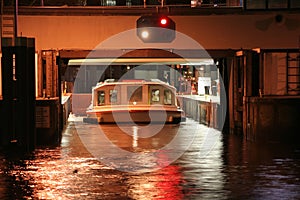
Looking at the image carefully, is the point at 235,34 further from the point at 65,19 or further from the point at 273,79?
the point at 65,19

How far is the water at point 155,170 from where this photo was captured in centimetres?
1410

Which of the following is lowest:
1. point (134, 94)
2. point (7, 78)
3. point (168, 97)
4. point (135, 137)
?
point (135, 137)

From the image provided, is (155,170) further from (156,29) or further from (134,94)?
(134,94)

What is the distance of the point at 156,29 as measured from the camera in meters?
25.8

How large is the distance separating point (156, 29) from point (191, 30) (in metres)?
2.62

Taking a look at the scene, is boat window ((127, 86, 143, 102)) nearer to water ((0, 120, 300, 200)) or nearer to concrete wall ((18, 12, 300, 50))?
concrete wall ((18, 12, 300, 50))

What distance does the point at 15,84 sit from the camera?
22.3 meters

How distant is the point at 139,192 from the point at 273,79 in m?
14.0

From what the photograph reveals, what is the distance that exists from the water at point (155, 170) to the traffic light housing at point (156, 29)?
11.8 feet

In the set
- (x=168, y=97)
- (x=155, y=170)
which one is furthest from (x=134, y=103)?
(x=155, y=170)

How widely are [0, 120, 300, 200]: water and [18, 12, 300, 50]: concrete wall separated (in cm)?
372

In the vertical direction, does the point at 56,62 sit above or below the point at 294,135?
above

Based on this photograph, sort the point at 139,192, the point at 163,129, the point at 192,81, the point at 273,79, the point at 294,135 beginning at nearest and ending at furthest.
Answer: the point at 139,192 → the point at 294,135 → the point at 273,79 → the point at 163,129 → the point at 192,81

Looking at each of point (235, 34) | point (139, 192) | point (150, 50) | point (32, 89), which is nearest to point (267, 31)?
point (235, 34)
